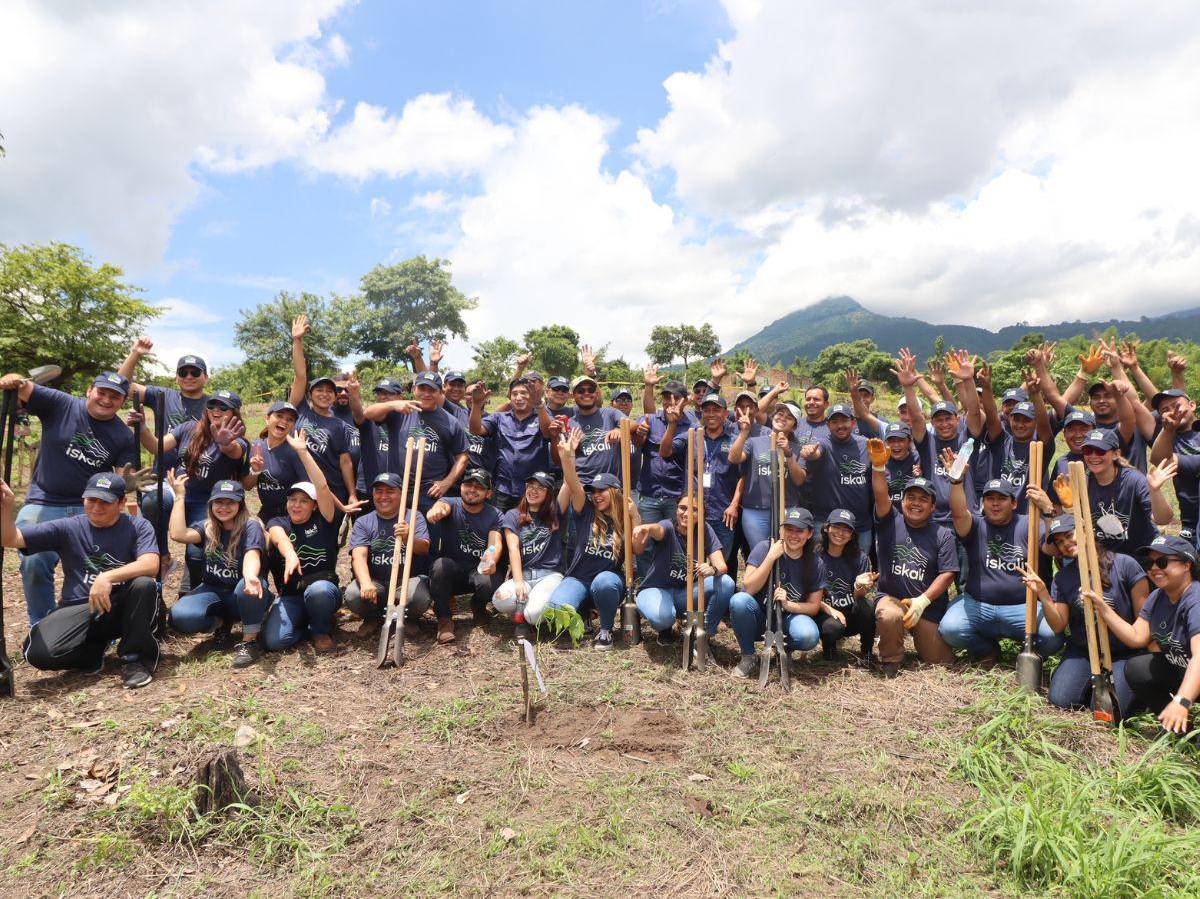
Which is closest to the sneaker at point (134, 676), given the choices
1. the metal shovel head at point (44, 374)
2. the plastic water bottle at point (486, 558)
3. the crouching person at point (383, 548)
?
the crouching person at point (383, 548)

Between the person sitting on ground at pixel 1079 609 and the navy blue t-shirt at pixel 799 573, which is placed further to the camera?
the navy blue t-shirt at pixel 799 573

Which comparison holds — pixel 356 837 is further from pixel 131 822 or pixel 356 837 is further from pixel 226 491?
pixel 226 491

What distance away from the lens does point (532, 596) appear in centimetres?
602

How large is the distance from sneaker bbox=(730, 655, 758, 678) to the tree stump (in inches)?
142

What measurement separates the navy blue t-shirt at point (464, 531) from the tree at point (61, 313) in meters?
22.7

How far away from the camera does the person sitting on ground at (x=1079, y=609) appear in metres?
4.59

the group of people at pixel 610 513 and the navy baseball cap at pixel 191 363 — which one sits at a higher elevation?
the navy baseball cap at pixel 191 363

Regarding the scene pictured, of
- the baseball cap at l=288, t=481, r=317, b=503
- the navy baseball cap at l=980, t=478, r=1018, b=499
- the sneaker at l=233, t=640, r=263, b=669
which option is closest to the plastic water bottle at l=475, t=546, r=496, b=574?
the baseball cap at l=288, t=481, r=317, b=503

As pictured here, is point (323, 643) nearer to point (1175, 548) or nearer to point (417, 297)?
point (1175, 548)

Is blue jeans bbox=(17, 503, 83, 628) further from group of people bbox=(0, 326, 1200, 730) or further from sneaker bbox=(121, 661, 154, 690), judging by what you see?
sneaker bbox=(121, 661, 154, 690)

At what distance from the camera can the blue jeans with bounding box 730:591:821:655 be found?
534cm

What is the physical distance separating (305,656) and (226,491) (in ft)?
5.16

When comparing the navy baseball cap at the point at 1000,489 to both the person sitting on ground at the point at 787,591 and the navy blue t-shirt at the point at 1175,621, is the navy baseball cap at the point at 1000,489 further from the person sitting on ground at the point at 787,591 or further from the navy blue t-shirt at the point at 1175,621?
the person sitting on ground at the point at 787,591

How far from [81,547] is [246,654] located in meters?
1.48
